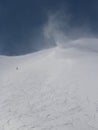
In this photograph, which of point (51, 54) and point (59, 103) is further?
point (51, 54)

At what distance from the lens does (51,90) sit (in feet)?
152

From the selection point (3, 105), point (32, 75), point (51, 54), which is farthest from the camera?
point (51, 54)

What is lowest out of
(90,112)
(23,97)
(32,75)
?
(90,112)

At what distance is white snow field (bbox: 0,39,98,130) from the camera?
41.3 m

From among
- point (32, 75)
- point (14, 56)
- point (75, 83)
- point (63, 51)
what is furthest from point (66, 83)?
→ point (14, 56)

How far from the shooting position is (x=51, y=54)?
5444 cm

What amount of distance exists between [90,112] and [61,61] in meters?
11.9

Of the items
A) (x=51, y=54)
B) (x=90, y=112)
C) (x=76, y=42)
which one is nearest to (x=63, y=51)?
(x=51, y=54)

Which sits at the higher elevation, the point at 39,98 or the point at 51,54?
the point at 51,54

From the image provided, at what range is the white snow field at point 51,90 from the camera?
41.3 metres

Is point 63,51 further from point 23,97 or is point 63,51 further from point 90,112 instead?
point 90,112

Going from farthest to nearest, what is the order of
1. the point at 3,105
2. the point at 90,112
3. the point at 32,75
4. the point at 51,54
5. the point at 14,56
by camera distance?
the point at 14,56 → the point at 51,54 → the point at 32,75 → the point at 3,105 → the point at 90,112

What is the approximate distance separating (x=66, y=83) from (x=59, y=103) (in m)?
3.87

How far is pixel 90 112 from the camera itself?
1644 inches
